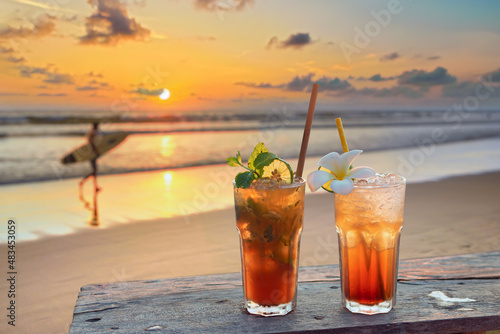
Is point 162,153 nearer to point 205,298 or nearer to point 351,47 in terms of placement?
point 351,47

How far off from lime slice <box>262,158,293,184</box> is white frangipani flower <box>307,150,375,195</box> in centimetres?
7

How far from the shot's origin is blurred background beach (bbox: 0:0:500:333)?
13.6 ft

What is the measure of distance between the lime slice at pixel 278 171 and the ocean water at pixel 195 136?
730 centimetres

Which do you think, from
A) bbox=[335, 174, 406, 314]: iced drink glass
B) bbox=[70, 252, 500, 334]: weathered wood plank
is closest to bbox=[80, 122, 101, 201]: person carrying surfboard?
bbox=[70, 252, 500, 334]: weathered wood plank

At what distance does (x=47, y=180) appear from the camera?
766 cm

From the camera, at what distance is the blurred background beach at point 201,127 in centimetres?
414

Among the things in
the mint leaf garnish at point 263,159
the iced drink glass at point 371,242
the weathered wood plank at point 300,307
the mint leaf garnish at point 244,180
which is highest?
the mint leaf garnish at point 263,159

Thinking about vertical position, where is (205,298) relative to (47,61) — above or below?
below

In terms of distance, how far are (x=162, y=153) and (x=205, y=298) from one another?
9.70 metres

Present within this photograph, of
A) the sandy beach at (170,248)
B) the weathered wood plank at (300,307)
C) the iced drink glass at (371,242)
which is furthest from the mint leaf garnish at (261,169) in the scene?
the sandy beach at (170,248)

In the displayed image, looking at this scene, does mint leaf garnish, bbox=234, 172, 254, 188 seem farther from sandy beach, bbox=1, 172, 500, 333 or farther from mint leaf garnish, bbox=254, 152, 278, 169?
sandy beach, bbox=1, 172, 500, 333

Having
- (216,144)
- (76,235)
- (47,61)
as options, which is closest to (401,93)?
(216,144)

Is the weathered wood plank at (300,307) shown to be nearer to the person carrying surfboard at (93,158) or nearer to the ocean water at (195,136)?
the person carrying surfboard at (93,158)

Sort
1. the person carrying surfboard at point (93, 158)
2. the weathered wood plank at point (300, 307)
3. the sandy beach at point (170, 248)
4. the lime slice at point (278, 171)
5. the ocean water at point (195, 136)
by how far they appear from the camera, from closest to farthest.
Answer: the weathered wood plank at point (300, 307)
the lime slice at point (278, 171)
the sandy beach at point (170, 248)
the person carrying surfboard at point (93, 158)
the ocean water at point (195, 136)
